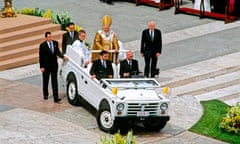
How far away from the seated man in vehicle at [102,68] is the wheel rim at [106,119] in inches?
45.7

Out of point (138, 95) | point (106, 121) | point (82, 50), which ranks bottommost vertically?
point (106, 121)

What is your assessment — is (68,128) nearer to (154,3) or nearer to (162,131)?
(162,131)

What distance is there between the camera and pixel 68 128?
18.7 m

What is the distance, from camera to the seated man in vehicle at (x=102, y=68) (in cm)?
1923

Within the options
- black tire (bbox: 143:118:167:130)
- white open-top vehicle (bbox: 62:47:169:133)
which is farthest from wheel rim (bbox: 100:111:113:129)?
black tire (bbox: 143:118:167:130)

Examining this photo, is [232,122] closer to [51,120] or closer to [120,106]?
[120,106]

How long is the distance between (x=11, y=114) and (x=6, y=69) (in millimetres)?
4660

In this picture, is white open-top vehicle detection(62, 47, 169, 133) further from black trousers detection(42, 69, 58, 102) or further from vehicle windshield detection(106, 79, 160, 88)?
black trousers detection(42, 69, 58, 102)

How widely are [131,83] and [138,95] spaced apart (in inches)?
26.1

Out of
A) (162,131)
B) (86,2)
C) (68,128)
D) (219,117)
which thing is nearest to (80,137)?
(68,128)

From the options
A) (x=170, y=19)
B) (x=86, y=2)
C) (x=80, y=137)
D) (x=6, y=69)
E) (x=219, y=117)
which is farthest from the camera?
(x=86, y=2)

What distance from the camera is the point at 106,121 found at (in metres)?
18.3

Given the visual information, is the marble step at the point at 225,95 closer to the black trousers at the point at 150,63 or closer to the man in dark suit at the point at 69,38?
the black trousers at the point at 150,63

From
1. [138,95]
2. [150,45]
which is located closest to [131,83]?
[138,95]
